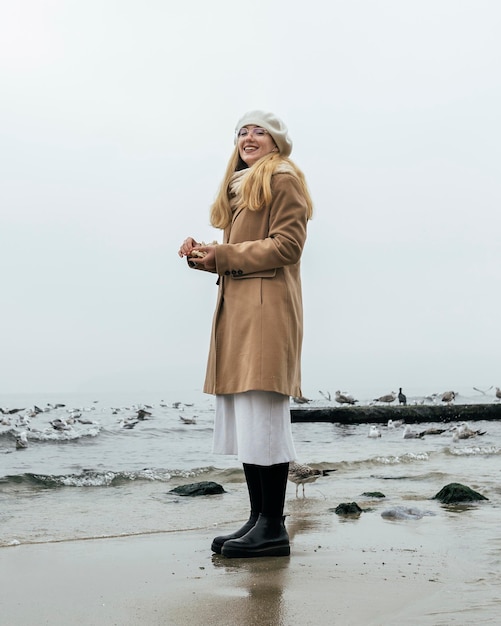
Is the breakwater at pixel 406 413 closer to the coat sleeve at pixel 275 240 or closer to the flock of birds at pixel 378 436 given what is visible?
the flock of birds at pixel 378 436

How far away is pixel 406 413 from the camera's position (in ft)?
95.3

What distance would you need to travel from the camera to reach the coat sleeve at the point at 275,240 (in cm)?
357

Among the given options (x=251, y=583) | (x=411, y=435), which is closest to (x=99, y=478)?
(x=251, y=583)

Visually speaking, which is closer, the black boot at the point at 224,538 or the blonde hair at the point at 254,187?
the black boot at the point at 224,538

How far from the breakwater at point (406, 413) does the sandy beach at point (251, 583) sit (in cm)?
2421

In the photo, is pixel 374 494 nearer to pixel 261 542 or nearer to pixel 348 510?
pixel 348 510

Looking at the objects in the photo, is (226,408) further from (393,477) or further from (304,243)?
(393,477)

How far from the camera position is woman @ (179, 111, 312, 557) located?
11.5 ft

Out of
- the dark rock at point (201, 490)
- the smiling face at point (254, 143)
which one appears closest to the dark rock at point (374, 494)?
the dark rock at point (201, 490)

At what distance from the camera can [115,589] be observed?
8.96 feet

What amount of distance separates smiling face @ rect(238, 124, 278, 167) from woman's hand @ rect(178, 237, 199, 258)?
1.86 ft

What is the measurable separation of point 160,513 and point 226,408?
2.05 m

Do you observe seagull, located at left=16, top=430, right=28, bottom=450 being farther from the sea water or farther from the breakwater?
the breakwater

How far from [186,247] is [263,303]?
50cm
